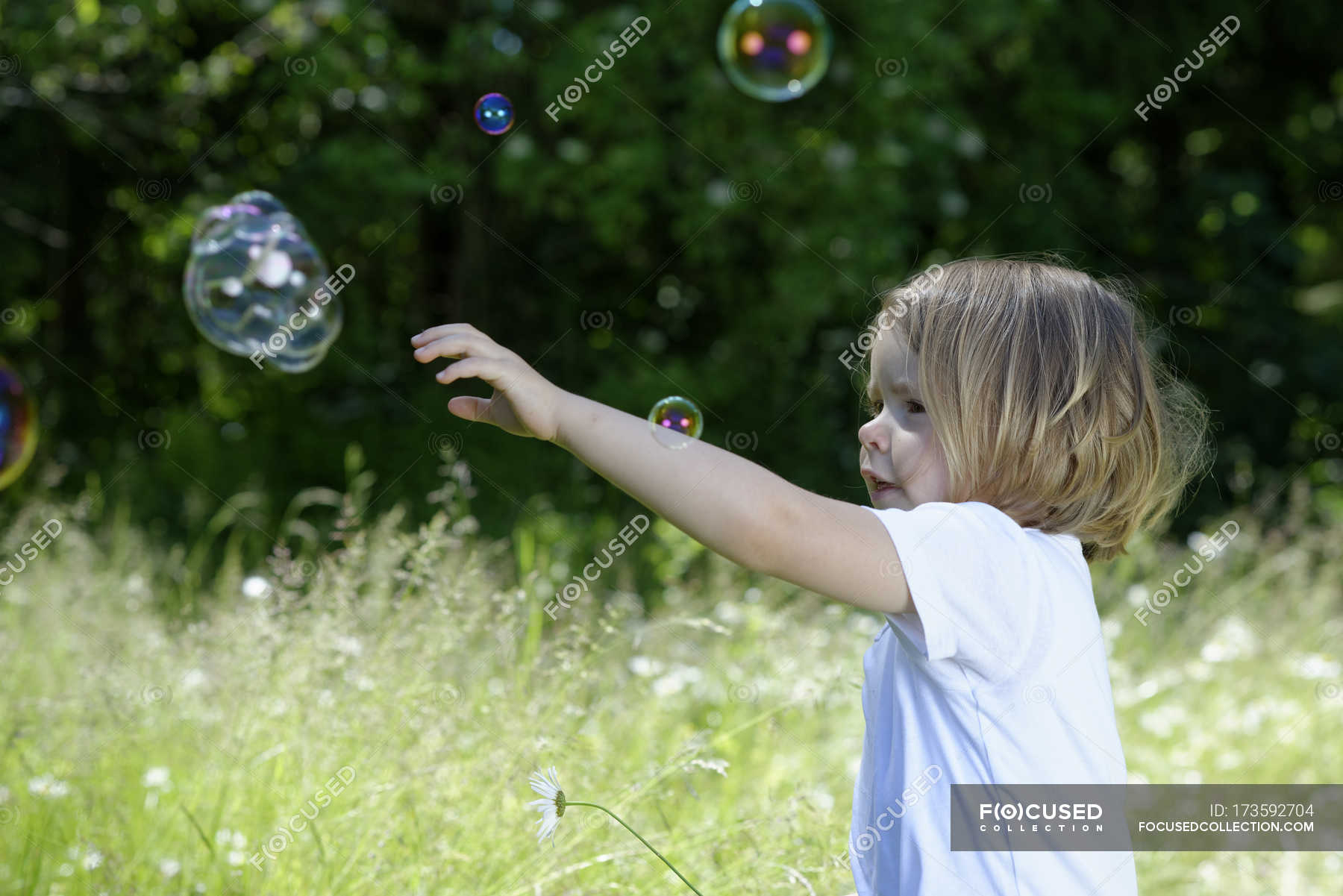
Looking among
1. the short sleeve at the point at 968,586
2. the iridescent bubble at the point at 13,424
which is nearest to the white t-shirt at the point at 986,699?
the short sleeve at the point at 968,586

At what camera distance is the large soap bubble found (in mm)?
3244

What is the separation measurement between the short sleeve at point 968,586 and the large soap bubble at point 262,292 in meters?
2.18

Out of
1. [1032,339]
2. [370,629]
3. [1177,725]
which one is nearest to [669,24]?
[1177,725]

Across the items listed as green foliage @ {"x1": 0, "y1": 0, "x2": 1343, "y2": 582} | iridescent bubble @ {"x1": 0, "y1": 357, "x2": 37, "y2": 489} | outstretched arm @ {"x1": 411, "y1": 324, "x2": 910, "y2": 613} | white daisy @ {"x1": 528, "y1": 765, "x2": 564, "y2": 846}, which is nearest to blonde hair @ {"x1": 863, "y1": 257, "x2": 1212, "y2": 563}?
outstretched arm @ {"x1": 411, "y1": 324, "x2": 910, "y2": 613}

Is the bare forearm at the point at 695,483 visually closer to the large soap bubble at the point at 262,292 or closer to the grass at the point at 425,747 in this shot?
the grass at the point at 425,747

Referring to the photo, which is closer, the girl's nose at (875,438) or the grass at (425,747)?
the girl's nose at (875,438)

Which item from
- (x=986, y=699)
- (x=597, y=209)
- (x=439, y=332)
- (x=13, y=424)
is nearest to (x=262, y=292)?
(x=13, y=424)

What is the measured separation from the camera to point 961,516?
1.42 meters

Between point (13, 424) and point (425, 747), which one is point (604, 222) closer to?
point (13, 424)

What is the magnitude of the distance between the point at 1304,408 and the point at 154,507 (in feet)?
28.4

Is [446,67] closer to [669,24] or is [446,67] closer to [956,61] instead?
[669,24]

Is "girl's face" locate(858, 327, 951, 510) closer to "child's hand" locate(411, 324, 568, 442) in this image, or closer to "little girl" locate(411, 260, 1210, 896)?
"little girl" locate(411, 260, 1210, 896)

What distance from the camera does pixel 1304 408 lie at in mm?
10320

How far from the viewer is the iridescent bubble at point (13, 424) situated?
3.64m
